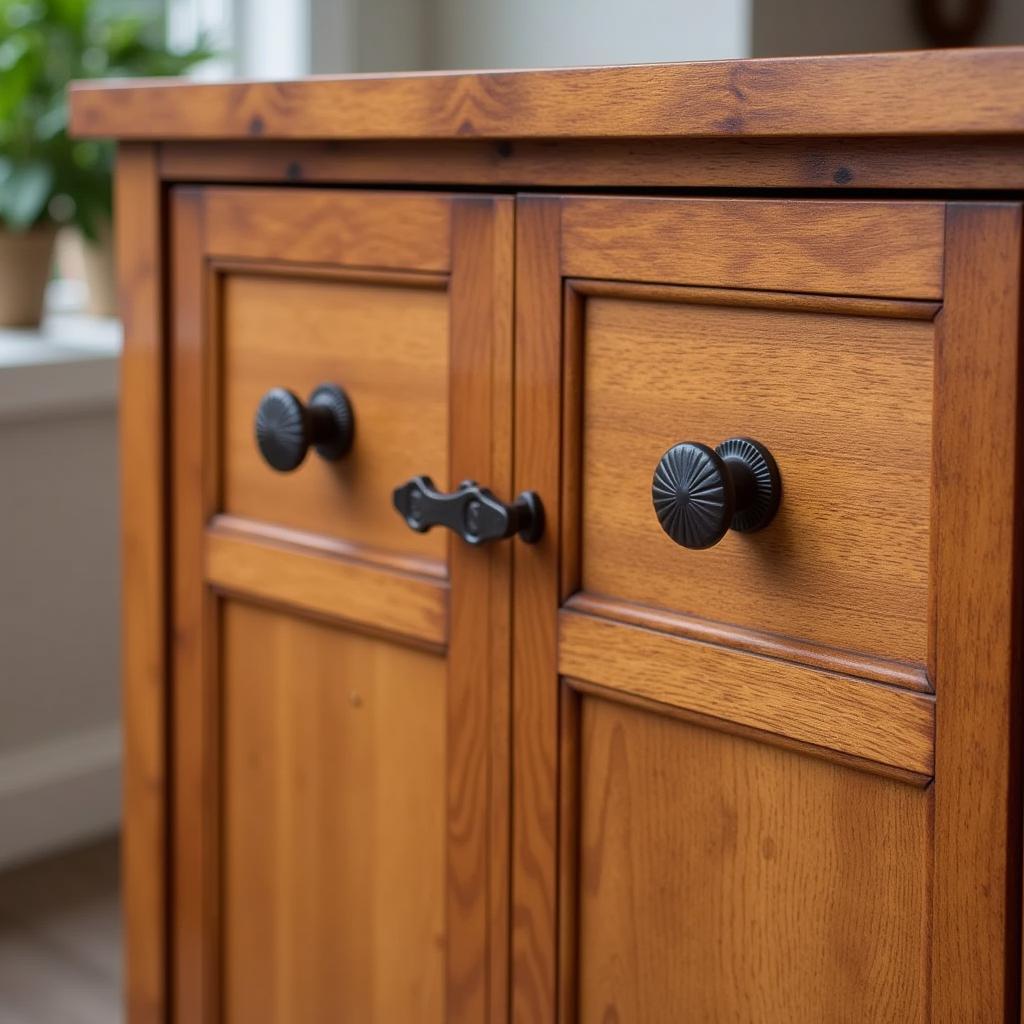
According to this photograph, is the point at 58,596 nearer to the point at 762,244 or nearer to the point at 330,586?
the point at 330,586

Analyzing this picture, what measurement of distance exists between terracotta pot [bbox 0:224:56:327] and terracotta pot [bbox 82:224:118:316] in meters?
0.09

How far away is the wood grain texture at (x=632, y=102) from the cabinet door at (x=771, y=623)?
0.12ft

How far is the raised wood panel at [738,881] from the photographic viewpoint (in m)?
0.62

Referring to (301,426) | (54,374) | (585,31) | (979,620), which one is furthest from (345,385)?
(54,374)

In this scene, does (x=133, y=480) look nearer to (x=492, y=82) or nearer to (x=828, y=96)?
(x=492, y=82)

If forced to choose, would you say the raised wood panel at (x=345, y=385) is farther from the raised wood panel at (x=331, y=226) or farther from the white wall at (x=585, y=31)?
the white wall at (x=585, y=31)

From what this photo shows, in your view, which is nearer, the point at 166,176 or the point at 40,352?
the point at 166,176

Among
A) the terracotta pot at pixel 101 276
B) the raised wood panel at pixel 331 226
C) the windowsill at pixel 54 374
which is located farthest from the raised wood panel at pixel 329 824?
the terracotta pot at pixel 101 276

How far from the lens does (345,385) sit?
2.68 ft

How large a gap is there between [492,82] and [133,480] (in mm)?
393

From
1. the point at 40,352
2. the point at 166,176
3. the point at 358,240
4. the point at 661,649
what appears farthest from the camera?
the point at 40,352

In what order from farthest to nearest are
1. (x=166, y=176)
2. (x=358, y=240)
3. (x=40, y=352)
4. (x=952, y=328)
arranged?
(x=40, y=352) < (x=166, y=176) < (x=358, y=240) < (x=952, y=328)

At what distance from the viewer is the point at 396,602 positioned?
31.6 inches

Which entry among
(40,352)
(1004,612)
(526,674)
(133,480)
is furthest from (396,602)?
(40,352)
